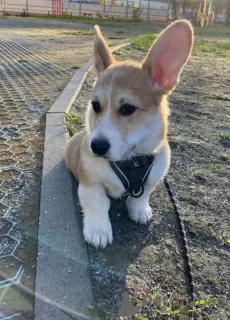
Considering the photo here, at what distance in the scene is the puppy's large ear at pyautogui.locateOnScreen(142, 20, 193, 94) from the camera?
269 cm

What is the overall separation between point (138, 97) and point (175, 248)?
1.16 m

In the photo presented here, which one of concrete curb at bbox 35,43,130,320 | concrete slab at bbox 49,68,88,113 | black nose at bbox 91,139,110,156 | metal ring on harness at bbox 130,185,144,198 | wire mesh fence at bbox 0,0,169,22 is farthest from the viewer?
wire mesh fence at bbox 0,0,169,22

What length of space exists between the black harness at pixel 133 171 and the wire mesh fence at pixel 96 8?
3463cm

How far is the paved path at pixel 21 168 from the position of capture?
210 centimetres

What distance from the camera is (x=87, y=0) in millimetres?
42656

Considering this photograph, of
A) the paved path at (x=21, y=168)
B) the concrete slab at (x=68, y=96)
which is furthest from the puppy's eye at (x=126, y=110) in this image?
the concrete slab at (x=68, y=96)

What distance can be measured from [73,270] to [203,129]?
329 cm

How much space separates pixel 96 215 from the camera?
2.61 meters

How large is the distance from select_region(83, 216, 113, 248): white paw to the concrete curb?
0.20ft

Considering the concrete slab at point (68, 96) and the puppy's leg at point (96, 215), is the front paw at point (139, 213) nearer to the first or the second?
the puppy's leg at point (96, 215)

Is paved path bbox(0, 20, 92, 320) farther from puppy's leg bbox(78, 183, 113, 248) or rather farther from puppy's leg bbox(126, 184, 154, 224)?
puppy's leg bbox(126, 184, 154, 224)

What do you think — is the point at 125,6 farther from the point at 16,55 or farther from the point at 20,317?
the point at 20,317

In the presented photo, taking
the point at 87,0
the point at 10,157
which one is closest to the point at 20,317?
the point at 10,157

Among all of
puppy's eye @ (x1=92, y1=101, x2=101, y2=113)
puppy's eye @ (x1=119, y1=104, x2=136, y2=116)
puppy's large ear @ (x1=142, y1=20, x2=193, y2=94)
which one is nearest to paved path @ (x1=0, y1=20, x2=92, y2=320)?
puppy's eye @ (x1=92, y1=101, x2=101, y2=113)
